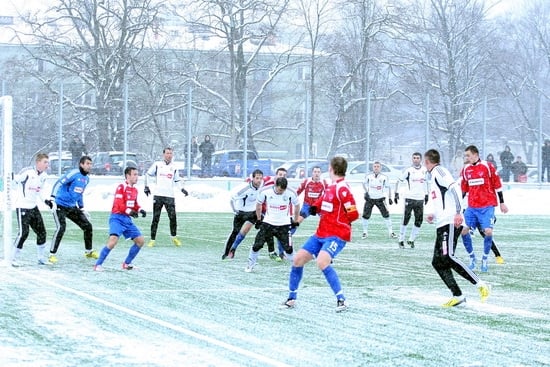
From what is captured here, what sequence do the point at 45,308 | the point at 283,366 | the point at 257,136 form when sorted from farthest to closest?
the point at 257,136, the point at 45,308, the point at 283,366

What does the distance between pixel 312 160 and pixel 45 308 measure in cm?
2732

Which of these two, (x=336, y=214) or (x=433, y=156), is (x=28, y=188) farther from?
(x=433, y=156)

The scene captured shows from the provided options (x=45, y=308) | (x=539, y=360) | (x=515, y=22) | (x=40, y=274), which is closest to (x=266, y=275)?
(x=40, y=274)

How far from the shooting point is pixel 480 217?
16594 mm

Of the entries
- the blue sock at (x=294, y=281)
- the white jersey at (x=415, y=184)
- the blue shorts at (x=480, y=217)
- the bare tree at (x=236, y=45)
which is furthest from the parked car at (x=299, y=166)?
the blue sock at (x=294, y=281)

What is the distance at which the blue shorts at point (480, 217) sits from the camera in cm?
1653

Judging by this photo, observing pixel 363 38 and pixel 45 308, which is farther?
pixel 363 38

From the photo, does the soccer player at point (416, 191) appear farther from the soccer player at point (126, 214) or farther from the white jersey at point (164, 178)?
the soccer player at point (126, 214)

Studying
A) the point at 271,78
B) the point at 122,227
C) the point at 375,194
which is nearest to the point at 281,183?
the point at 122,227

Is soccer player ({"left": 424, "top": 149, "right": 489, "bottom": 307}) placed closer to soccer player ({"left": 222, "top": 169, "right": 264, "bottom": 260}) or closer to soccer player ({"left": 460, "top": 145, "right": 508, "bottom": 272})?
soccer player ({"left": 460, "top": 145, "right": 508, "bottom": 272})

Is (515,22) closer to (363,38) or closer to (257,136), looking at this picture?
(363,38)

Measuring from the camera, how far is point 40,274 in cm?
1520

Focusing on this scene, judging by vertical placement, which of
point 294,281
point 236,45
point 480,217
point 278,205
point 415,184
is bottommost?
point 294,281

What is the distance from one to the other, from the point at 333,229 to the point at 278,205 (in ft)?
15.7
